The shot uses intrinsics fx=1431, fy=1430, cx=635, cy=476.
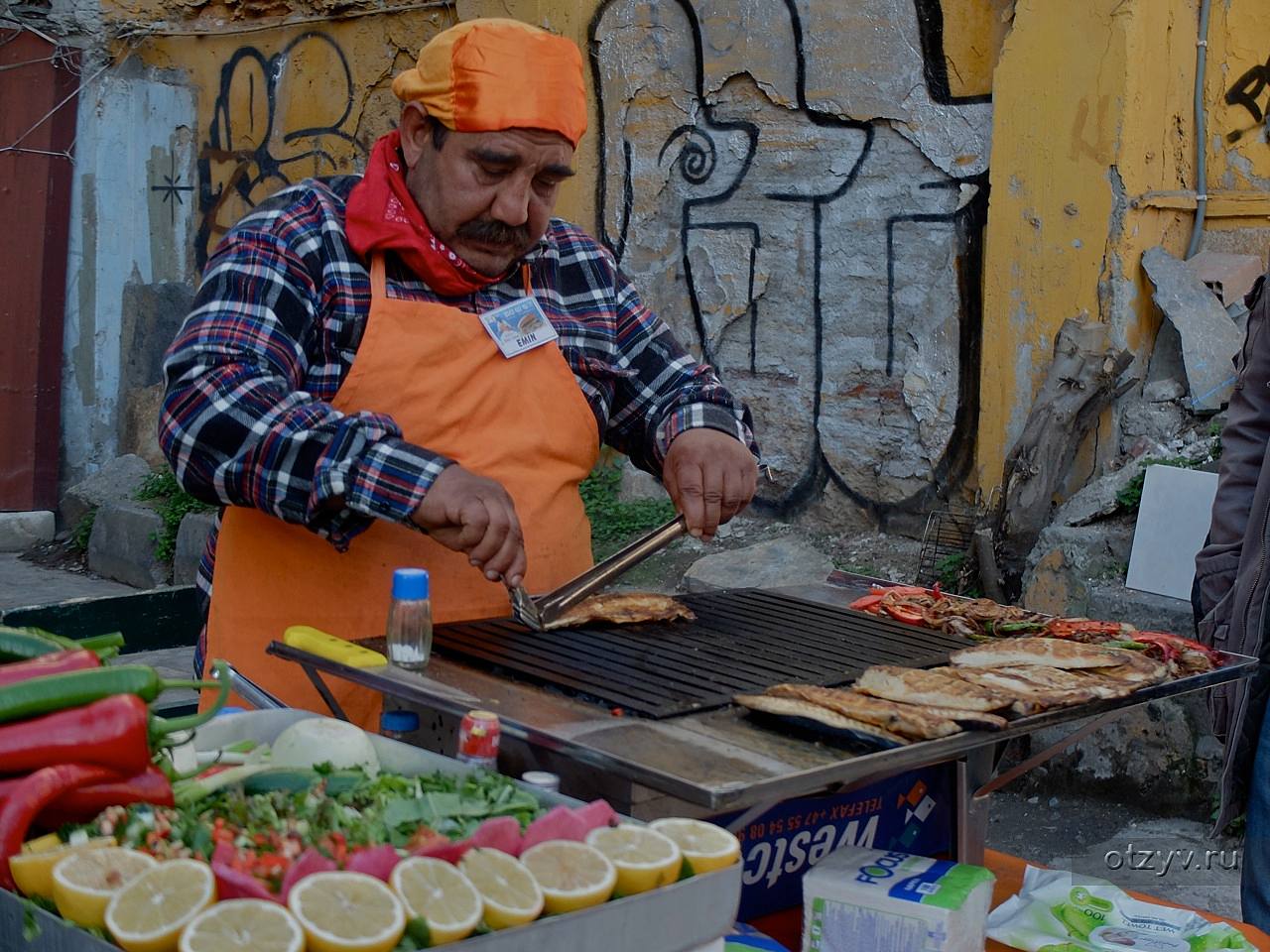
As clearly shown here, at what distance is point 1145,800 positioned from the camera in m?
4.75

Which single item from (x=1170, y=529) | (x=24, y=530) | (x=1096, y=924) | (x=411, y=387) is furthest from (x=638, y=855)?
(x=24, y=530)

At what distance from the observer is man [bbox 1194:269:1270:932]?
10.4ft

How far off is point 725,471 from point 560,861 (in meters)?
1.48

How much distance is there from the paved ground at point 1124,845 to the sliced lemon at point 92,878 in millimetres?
3389

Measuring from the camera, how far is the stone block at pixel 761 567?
593 centimetres

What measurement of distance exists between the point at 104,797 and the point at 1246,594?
2.53m

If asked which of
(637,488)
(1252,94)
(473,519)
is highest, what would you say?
(1252,94)

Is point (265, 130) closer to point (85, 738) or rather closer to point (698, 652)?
point (698, 652)

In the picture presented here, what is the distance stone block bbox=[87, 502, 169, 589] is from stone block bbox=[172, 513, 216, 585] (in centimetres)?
10

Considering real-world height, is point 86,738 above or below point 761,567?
above

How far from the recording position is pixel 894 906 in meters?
2.05

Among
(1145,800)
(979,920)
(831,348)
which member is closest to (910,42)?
(831,348)

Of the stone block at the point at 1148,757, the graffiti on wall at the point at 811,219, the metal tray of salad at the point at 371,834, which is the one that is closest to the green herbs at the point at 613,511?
the graffiti on wall at the point at 811,219

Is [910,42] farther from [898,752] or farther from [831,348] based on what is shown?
[898,752]
